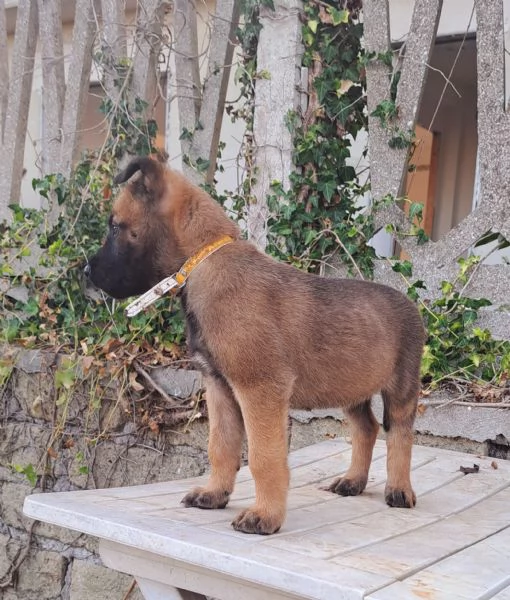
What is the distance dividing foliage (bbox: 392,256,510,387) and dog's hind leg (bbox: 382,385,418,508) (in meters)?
0.81

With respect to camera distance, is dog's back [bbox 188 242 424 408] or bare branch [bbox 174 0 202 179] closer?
dog's back [bbox 188 242 424 408]

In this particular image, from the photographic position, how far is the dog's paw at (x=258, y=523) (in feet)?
7.08

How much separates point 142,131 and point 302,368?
267 centimetres

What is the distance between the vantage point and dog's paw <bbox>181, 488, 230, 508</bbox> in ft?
8.13

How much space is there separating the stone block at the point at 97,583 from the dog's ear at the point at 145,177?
7.84 feet

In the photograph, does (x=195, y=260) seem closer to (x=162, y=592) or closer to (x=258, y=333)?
(x=258, y=333)

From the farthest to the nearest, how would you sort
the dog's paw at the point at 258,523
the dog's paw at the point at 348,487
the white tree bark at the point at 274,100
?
1. the white tree bark at the point at 274,100
2. the dog's paw at the point at 348,487
3. the dog's paw at the point at 258,523

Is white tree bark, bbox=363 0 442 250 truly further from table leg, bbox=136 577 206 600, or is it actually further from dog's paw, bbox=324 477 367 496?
table leg, bbox=136 577 206 600

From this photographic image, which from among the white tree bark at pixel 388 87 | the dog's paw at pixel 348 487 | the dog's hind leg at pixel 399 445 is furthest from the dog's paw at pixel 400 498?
the white tree bark at pixel 388 87

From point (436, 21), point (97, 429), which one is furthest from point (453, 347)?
point (97, 429)

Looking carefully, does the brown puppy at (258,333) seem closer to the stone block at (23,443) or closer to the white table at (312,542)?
the white table at (312,542)

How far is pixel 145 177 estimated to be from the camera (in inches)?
91.2

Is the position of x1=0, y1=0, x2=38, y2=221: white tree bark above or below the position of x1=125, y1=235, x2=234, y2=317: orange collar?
above

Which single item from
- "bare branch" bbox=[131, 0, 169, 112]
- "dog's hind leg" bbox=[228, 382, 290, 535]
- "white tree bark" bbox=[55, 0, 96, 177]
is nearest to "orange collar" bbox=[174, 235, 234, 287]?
"dog's hind leg" bbox=[228, 382, 290, 535]
